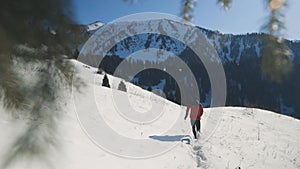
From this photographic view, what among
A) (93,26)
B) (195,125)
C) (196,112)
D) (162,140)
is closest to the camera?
(93,26)

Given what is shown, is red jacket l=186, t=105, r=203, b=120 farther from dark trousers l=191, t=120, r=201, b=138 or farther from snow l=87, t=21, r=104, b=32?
snow l=87, t=21, r=104, b=32

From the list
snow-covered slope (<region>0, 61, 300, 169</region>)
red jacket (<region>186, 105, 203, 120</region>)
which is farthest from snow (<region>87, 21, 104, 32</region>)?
red jacket (<region>186, 105, 203, 120</region>)

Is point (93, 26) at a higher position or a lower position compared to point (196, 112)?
lower

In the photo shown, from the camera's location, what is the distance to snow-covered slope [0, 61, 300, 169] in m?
8.03

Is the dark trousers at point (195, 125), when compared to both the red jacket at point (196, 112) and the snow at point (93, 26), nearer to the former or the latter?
the red jacket at point (196, 112)

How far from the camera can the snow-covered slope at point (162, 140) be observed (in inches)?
316

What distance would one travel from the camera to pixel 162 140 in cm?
1117

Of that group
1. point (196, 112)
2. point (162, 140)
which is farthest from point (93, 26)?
point (196, 112)

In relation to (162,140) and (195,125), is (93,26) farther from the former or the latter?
(195,125)

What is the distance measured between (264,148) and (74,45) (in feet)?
44.0

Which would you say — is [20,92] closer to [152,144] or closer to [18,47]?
[18,47]

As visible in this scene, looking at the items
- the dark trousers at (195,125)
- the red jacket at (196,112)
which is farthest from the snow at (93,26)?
the dark trousers at (195,125)

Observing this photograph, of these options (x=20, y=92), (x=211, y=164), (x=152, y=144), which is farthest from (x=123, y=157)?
(x=20, y=92)

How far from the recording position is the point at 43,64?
0.89 meters
